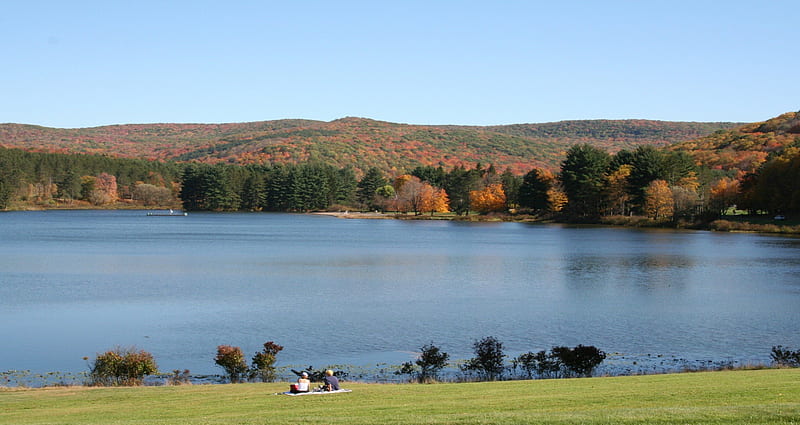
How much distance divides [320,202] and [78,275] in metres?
122

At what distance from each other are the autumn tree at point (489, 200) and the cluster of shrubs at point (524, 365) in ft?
376

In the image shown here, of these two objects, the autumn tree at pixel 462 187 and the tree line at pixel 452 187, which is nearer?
the tree line at pixel 452 187

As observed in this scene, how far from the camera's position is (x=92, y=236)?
271 feet

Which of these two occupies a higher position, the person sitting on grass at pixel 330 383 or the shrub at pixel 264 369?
the person sitting on grass at pixel 330 383

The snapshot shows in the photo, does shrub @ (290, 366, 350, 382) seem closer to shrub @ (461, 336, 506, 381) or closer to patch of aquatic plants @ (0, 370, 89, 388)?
shrub @ (461, 336, 506, 381)

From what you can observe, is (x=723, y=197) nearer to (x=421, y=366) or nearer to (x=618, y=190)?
(x=618, y=190)

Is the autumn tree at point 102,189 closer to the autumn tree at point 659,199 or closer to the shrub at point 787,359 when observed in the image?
the autumn tree at point 659,199

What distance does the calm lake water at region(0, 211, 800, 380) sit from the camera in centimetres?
2519

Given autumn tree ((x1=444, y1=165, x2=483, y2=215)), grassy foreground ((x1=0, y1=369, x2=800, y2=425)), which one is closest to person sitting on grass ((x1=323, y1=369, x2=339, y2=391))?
grassy foreground ((x1=0, y1=369, x2=800, y2=425))

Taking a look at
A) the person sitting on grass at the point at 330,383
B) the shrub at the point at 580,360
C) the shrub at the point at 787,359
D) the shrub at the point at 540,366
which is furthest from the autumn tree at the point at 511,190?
the person sitting on grass at the point at 330,383

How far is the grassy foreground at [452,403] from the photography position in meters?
11.3

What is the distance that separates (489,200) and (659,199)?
38420 mm

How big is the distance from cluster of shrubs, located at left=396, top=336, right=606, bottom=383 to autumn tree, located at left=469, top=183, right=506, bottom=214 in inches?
4512

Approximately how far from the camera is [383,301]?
35.3 meters
